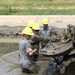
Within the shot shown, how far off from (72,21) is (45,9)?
413 cm

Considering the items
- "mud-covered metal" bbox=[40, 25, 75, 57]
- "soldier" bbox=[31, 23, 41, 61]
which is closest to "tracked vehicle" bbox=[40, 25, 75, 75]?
"mud-covered metal" bbox=[40, 25, 75, 57]

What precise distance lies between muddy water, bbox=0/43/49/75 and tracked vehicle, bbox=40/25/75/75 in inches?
48.4

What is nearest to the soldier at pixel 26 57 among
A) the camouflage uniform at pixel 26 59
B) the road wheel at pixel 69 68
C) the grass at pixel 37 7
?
the camouflage uniform at pixel 26 59

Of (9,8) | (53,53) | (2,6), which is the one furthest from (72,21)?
(53,53)

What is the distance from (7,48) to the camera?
14.5 m

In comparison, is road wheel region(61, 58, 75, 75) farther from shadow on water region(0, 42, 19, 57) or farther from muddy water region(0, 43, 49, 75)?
shadow on water region(0, 42, 19, 57)

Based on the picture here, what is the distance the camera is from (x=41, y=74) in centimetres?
1103

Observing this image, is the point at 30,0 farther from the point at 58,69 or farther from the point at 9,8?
the point at 58,69

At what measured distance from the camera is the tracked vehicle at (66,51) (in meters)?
9.90

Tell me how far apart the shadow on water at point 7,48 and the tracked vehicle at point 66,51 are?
12.5 feet

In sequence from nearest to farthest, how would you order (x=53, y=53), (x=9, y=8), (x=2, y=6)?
(x=53, y=53), (x=9, y=8), (x=2, y=6)

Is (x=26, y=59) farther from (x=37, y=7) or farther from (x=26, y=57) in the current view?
(x=37, y=7)

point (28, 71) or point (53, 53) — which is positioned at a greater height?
point (53, 53)

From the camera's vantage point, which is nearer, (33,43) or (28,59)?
(28,59)
